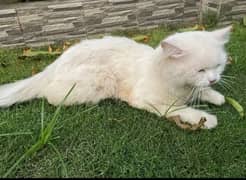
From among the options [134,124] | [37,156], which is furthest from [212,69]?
[37,156]

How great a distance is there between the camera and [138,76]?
2111mm

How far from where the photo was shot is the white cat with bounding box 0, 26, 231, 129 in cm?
186

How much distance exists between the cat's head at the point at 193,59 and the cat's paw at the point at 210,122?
19cm

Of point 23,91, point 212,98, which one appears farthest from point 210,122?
point 23,91

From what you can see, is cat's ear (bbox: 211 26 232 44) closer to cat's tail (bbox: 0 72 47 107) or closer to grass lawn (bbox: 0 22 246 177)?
grass lawn (bbox: 0 22 246 177)

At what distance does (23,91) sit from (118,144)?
66cm

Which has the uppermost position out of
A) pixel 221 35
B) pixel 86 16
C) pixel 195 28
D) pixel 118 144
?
pixel 221 35

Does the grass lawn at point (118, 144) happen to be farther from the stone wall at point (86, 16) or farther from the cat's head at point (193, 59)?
the stone wall at point (86, 16)

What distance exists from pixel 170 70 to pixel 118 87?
1.28ft

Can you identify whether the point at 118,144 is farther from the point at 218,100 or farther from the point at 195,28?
the point at 195,28

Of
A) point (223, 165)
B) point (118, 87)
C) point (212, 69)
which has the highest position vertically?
point (212, 69)

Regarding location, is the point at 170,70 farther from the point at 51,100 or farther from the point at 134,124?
the point at 51,100

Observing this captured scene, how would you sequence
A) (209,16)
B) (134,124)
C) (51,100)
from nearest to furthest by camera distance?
(134,124) < (51,100) < (209,16)

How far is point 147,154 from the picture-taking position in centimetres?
179
